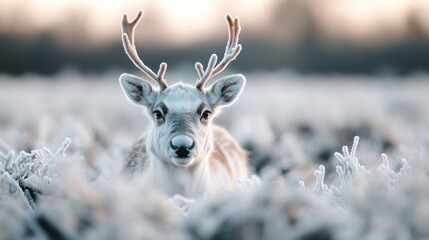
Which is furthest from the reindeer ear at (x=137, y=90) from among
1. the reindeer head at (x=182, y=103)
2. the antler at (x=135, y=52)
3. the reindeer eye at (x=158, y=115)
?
the reindeer eye at (x=158, y=115)

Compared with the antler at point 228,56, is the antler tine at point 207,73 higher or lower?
lower

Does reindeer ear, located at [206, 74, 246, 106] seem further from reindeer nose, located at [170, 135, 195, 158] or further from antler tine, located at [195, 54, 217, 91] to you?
reindeer nose, located at [170, 135, 195, 158]

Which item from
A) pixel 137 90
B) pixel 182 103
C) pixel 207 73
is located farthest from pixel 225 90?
pixel 137 90

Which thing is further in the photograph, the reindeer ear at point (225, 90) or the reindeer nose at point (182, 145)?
the reindeer ear at point (225, 90)

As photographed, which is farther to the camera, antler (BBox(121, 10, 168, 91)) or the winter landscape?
antler (BBox(121, 10, 168, 91))

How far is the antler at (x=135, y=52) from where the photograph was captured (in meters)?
6.23

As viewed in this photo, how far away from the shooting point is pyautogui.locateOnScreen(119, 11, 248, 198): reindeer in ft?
19.0

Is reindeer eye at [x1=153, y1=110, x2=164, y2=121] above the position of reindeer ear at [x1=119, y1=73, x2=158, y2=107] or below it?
below

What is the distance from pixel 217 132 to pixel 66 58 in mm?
35524

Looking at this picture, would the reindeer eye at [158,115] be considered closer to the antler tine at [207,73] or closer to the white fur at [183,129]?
the white fur at [183,129]

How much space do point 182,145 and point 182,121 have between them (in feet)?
1.00

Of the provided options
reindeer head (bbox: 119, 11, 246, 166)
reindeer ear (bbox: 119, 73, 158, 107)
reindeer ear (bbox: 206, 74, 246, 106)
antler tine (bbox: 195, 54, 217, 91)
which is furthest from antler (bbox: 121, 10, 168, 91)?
reindeer ear (bbox: 206, 74, 246, 106)

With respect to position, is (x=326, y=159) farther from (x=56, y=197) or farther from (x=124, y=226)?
(x=124, y=226)

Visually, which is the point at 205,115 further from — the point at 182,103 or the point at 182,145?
the point at 182,145
